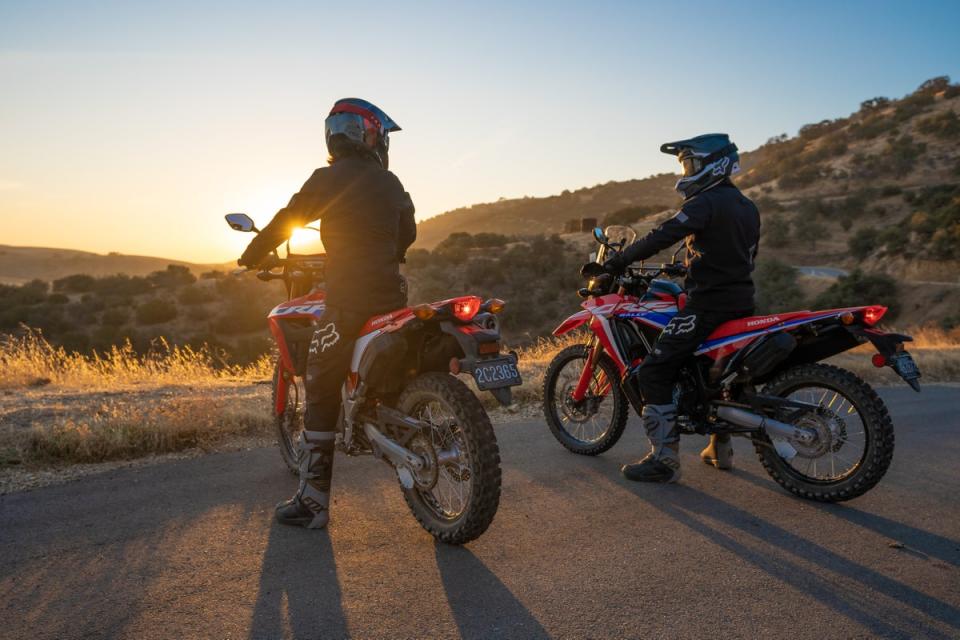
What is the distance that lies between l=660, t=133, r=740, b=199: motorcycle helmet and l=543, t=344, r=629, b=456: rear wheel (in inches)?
66.1

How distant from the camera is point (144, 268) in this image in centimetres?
7350

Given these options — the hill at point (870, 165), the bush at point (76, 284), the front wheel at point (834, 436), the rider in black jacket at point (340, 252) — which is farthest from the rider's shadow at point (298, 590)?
the hill at point (870, 165)

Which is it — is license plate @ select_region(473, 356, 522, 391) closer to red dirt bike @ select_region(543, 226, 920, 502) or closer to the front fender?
red dirt bike @ select_region(543, 226, 920, 502)

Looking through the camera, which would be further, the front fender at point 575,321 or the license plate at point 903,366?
the front fender at point 575,321

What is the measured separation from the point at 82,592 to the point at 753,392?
164 inches

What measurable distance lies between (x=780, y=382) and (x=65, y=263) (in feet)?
274

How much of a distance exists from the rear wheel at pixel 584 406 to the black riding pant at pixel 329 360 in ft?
8.30

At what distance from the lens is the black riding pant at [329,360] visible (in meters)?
4.13

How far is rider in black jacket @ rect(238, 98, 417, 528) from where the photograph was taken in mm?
4102

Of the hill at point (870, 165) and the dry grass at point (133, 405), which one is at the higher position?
the hill at point (870, 165)

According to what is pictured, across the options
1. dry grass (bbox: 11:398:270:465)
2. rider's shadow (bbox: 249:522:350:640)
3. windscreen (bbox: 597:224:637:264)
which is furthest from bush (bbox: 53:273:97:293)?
rider's shadow (bbox: 249:522:350:640)

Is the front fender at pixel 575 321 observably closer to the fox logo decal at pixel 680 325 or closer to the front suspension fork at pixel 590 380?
the front suspension fork at pixel 590 380

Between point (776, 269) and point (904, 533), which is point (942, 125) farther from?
point (904, 533)

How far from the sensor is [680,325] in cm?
500
